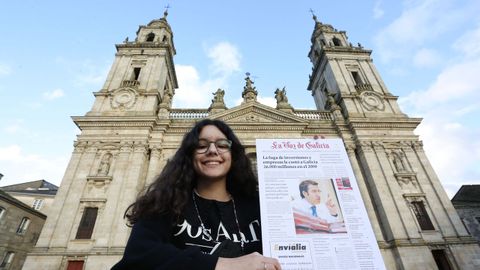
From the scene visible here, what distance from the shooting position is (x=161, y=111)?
66.1 ft

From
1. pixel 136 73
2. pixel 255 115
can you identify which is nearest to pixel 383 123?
pixel 255 115

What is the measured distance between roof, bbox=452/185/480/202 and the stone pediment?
19531mm

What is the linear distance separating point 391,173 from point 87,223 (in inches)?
782

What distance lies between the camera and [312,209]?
2348mm

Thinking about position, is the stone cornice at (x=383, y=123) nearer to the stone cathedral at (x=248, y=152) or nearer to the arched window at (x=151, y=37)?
the stone cathedral at (x=248, y=152)

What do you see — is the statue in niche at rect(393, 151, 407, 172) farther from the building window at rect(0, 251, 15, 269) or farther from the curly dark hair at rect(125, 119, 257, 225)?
the building window at rect(0, 251, 15, 269)

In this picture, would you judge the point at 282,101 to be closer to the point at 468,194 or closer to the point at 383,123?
the point at 383,123

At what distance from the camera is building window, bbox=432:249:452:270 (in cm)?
1449

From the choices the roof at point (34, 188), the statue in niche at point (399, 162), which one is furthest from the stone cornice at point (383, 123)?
the roof at point (34, 188)

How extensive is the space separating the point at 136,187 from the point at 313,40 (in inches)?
1026

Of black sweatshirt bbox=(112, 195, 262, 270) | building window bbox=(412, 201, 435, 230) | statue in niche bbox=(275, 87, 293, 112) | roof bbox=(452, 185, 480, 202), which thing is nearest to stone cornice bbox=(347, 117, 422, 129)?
statue in niche bbox=(275, 87, 293, 112)

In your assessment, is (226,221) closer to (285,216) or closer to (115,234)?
(285,216)

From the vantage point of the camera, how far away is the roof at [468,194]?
2467cm

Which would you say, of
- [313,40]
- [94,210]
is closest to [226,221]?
[94,210]
